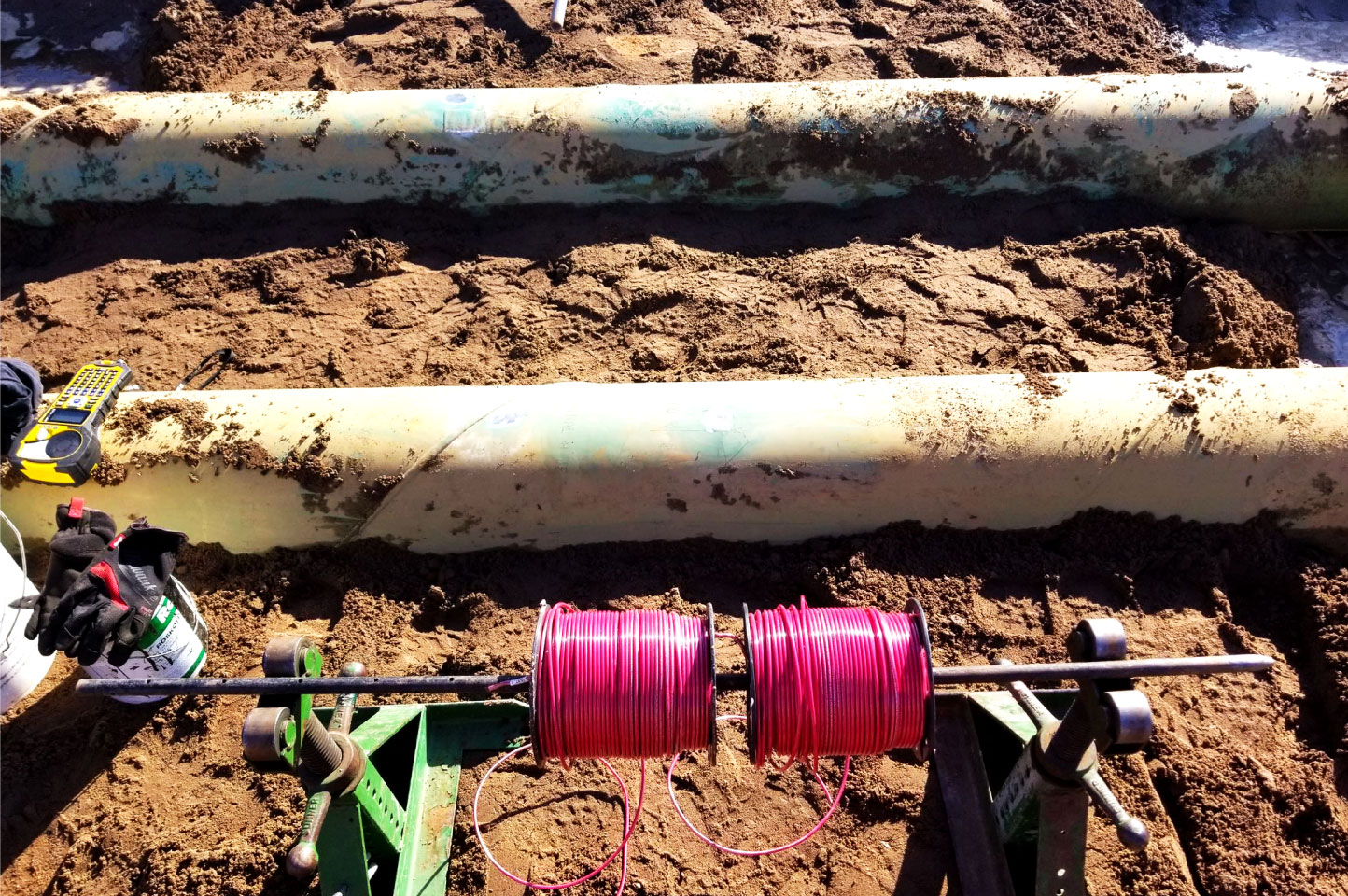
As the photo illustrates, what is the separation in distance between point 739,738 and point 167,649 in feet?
6.67

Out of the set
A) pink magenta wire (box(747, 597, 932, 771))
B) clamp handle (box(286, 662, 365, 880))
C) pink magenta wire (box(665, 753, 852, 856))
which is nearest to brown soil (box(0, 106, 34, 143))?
clamp handle (box(286, 662, 365, 880))

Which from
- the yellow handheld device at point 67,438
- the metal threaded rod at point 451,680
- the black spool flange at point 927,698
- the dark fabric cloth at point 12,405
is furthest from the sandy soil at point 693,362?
the metal threaded rod at point 451,680

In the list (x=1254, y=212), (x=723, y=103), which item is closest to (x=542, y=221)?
(x=723, y=103)

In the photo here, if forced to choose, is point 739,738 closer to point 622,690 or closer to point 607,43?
point 622,690

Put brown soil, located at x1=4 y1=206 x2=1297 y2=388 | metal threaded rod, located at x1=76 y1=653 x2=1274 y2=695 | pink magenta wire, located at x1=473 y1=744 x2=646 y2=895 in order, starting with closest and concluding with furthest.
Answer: metal threaded rod, located at x1=76 y1=653 x2=1274 y2=695, pink magenta wire, located at x1=473 y1=744 x2=646 y2=895, brown soil, located at x1=4 y1=206 x2=1297 y2=388

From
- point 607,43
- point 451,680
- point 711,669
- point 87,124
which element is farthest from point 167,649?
point 607,43

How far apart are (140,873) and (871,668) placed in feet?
8.19

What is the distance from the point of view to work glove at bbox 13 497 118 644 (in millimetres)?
2461

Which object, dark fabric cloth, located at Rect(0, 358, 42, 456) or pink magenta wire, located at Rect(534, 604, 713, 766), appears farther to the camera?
dark fabric cloth, located at Rect(0, 358, 42, 456)

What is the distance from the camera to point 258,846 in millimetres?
2729

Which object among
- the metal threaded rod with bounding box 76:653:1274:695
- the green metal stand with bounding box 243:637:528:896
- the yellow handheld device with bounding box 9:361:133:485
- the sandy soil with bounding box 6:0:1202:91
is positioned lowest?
the green metal stand with bounding box 243:637:528:896

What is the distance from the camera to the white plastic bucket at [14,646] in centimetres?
283

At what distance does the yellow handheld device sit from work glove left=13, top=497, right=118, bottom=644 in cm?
40

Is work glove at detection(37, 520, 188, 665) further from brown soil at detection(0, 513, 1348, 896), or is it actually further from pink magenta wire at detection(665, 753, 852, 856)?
pink magenta wire at detection(665, 753, 852, 856)
